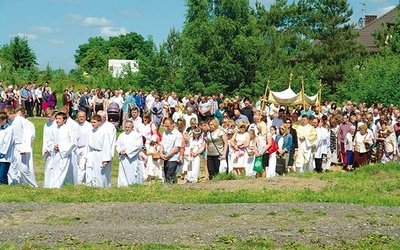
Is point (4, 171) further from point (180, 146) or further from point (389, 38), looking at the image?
point (389, 38)

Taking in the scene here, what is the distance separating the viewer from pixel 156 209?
13523 mm

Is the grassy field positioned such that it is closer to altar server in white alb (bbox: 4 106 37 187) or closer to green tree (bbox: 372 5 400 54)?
altar server in white alb (bbox: 4 106 37 187)

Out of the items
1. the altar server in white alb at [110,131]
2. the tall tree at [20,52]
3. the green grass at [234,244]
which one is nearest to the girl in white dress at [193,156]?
the altar server in white alb at [110,131]

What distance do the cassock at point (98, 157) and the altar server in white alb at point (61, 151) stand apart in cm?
50

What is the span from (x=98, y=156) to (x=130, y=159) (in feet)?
2.43

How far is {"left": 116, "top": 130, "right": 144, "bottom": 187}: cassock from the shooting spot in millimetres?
18109

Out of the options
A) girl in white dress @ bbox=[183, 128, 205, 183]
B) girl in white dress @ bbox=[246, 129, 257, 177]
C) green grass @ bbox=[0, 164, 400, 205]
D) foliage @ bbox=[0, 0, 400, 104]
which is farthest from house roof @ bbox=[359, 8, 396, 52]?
green grass @ bbox=[0, 164, 400, 205]

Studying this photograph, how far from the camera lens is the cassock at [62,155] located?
58.0 feet

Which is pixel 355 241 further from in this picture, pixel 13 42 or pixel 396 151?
pixel 13 42

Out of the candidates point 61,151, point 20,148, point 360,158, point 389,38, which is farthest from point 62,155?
point 389,38

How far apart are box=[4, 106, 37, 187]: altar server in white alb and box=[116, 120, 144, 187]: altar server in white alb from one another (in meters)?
2.08

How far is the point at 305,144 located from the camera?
22.9 metres

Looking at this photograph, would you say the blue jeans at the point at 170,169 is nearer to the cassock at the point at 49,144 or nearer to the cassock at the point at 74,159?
the cassock at the point at 74,159

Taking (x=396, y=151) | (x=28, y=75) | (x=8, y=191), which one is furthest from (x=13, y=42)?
(x=8, y=191)
